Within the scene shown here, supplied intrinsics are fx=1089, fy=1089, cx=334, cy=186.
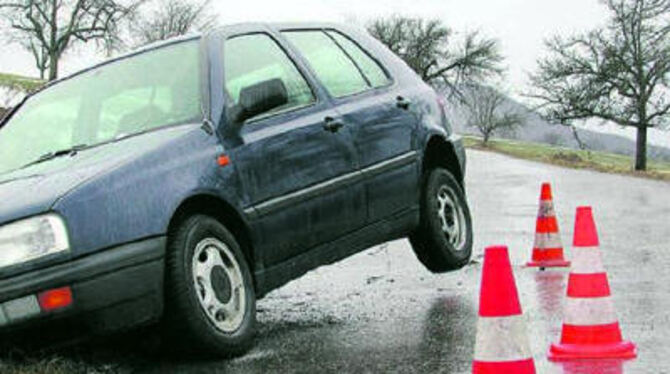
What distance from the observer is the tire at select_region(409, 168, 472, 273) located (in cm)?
738

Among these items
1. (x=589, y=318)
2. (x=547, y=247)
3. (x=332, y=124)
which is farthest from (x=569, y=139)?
(x=589, y=318)

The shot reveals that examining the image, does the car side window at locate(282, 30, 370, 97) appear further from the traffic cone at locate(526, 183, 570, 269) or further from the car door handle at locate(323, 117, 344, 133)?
the traffic cone at locate(526, 183, 570, 269)

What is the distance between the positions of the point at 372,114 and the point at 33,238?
274cm

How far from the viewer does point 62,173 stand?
521 centimetres

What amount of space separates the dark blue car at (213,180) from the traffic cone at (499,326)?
167cm

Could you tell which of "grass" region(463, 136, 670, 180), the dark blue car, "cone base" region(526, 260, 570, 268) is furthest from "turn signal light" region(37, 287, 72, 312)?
"grass" region(463, 136, 670, 180)

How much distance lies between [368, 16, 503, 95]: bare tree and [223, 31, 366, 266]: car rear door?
62622 mm

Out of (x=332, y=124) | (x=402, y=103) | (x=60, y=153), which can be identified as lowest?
(x=402, y=103)

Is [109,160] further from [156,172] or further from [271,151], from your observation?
[271,151]

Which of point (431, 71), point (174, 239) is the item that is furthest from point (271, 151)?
point (431, 71)

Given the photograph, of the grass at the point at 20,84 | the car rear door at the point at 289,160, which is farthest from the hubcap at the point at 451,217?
the grass at the point at 20,84

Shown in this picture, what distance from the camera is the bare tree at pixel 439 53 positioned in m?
70.0

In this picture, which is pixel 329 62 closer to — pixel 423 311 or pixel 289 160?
pixel 289 160

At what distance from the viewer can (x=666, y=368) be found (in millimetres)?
4672
